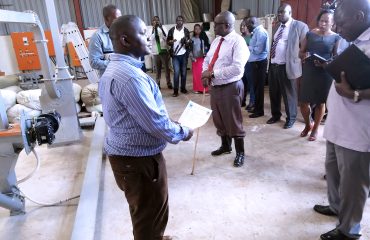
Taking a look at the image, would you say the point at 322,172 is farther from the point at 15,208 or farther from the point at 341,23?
the point at 15,208

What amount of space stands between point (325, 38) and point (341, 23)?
6.46 feet

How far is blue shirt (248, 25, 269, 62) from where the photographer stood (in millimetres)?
4637

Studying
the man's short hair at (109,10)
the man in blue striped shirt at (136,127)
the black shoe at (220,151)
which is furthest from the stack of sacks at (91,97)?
the man in blue striped shirt at (136,127)

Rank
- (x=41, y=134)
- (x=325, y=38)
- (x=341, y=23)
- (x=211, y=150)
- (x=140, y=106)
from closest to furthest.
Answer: (x=140, y=106), (x=341, y=23), (x=41, y=134), (x=325, y=38), (x=211, y=150)

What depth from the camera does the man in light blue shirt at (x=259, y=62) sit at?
466cm

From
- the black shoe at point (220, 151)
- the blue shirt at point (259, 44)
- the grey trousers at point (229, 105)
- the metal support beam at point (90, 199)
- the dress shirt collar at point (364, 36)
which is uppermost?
the dress shirt collar at point (364, 36)

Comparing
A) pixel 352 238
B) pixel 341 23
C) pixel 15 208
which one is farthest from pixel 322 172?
pixel 15 208

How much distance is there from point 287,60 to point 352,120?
2395 millimetres

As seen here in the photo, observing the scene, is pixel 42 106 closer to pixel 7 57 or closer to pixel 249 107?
pixel 249 107

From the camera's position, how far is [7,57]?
359 inches

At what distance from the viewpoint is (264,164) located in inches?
122

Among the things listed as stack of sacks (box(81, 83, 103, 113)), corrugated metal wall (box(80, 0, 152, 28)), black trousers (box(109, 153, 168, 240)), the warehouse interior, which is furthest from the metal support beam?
corrugated metal wall (box(80, 0, 152, 28))

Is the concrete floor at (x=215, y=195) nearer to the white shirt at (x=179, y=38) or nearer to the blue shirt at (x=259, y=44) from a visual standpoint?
the blue shirt at (x=259, y=44)

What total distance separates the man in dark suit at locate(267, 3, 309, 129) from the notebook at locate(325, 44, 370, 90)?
92.1 inches
